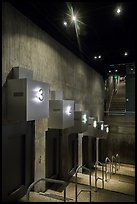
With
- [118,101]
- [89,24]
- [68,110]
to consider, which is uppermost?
[89,24]

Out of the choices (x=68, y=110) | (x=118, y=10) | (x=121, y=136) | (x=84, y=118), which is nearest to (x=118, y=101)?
(x=121, y=136)

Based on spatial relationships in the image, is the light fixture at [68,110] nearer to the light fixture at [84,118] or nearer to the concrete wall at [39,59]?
the concrete wall at [39,59]

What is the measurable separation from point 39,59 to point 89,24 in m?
1.90

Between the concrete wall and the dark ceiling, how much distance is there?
0.76 ft

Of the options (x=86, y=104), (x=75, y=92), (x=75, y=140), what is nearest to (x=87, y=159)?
(x=75, y=140)

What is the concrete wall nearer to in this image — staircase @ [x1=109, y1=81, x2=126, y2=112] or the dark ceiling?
the dark ceiling

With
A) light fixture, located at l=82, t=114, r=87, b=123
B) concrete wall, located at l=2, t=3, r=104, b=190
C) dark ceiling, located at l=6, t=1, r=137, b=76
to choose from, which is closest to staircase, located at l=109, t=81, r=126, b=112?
dark ceiling, located at l=6, t=1, r=137, b=76

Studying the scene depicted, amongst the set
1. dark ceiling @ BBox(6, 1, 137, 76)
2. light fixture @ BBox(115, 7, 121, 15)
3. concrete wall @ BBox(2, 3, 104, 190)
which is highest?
light fixture @ BBox(115, 7, 121, 15)

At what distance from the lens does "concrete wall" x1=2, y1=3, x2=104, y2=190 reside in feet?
11.0

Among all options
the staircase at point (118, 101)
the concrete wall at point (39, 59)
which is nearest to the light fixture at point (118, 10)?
the concrete wall at point (39, 59)

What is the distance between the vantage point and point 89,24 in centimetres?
495

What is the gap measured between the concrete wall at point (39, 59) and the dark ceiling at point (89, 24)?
232 millimetres

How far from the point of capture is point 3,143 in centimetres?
318

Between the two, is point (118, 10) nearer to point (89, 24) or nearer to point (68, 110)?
point (89, 24)
